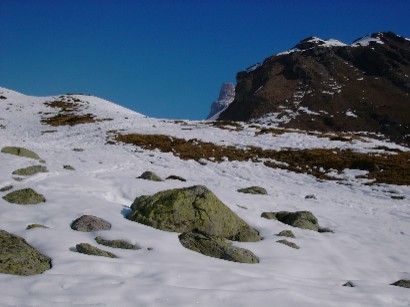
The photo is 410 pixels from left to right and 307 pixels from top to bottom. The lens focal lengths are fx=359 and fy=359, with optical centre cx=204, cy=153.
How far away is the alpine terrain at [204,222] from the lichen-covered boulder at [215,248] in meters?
0.04

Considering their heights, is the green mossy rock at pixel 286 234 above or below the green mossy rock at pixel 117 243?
below

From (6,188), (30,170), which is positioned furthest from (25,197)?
(30,170)

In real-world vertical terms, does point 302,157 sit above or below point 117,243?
above

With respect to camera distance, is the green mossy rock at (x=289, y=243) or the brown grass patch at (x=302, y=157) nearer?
the green mossy rock at (x=289, y=243)

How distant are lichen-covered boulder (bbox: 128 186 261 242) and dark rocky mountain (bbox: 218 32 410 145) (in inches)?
2947

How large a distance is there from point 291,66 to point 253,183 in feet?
349

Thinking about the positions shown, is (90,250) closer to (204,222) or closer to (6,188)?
(204,222)

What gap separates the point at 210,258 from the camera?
8492 mm

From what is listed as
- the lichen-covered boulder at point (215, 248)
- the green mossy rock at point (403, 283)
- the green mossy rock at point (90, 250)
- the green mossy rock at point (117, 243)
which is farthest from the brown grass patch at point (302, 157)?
the green mossy rock at point (90, 250)

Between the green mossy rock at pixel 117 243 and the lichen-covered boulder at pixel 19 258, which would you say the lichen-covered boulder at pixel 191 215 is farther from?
the lichen-covered boulder at pixel 19 258

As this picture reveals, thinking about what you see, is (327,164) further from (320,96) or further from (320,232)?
(320,96)

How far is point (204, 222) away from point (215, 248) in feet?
5.47

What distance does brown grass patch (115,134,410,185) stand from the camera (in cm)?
2542

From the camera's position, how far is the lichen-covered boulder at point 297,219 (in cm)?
1325
